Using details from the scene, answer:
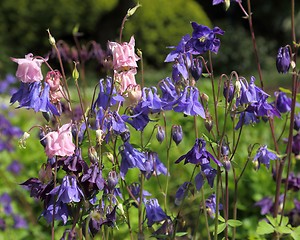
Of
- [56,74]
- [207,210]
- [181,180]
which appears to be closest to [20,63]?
[56,74]

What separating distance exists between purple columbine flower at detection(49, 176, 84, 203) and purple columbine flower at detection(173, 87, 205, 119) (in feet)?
1.28

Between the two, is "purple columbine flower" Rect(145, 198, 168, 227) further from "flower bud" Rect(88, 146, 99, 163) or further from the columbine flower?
the columbine flower

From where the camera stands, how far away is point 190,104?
2117 millimetres

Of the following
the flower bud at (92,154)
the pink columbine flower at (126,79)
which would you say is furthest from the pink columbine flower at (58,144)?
the pink columbine flower at (126,79)

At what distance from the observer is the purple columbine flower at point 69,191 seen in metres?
2.02

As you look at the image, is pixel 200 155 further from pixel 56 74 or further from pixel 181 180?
pixel 181 180

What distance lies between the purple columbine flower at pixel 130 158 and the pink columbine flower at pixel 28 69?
368 millimetres

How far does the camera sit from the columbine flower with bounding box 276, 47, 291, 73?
2.49 metres

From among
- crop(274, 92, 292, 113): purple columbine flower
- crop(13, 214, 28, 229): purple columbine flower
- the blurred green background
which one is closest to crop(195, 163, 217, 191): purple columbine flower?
crop(274, 92, 292, 113): purple columbine flower

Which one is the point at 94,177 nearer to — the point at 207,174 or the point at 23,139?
the point at 23,139

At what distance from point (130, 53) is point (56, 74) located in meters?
0.27

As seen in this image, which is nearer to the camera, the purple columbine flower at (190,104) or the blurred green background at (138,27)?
the purple columbine flower at (190,104)

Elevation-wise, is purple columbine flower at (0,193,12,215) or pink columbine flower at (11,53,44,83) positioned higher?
pink columbine flower at (11,53,44,83)

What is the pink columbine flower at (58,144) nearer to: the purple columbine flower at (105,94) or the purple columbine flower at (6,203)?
the purple columbine flower at (105,94)
